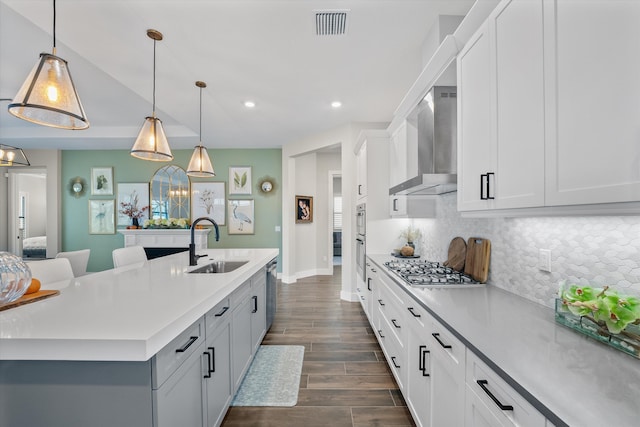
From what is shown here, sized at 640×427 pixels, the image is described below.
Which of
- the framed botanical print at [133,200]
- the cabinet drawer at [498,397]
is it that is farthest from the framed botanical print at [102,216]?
the cabinet drawer at [498,397]

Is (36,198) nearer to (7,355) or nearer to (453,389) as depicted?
(7,355)

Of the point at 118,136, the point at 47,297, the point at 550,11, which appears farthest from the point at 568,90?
the point at 118,136

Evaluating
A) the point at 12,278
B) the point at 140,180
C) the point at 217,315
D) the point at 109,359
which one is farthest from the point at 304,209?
the point at 109,359

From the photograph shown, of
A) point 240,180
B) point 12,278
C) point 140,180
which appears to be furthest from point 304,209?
point 12,278

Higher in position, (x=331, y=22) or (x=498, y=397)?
(x=331, y=22)

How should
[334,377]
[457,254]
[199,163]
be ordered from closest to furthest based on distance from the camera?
[457,254] < [334,377] < [199,163]

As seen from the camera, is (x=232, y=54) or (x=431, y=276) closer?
(x=431, y=276)

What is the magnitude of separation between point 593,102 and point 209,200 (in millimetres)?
6202

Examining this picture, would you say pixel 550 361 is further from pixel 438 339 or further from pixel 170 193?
pixel 170 193

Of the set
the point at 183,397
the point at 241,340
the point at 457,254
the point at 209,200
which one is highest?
the point at 209,200

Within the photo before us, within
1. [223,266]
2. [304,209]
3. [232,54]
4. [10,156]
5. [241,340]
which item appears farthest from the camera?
[304,209]

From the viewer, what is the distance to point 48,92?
58.3 inches

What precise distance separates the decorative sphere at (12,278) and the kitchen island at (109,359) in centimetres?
7

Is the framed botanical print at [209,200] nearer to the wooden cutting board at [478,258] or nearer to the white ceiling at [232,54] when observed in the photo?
the white ceiling at [232,54]
